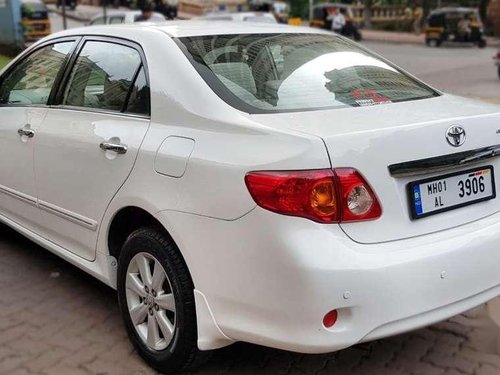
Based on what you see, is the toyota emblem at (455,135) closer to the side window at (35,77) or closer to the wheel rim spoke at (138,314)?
the wheel rim spoke at (138,314)

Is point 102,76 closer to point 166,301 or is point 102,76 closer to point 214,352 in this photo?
point 166,301

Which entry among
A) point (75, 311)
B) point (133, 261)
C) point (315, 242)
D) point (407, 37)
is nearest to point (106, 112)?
point (133, 261)

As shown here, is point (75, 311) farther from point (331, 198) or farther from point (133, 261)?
point (331, 198)

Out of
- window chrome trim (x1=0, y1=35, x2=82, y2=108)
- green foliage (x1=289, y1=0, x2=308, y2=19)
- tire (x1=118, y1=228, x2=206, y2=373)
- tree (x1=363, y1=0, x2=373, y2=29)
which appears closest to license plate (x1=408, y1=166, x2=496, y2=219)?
tire (x1=118, y1=228, x2=206, y2=373)

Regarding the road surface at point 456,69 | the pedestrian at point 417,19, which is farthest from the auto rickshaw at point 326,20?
the pedestrian at point 417,19

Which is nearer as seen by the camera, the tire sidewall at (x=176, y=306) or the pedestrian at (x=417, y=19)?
the tire sidewall at (x=176, y=306)

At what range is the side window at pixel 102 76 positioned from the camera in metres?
3.31

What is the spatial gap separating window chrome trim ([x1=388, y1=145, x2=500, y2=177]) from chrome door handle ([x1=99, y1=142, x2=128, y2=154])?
1.26m

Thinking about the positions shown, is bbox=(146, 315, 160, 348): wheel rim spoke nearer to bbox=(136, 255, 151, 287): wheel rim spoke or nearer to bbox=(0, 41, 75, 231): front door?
bbox=(136, 255, 151, 287): wheel rim spoke

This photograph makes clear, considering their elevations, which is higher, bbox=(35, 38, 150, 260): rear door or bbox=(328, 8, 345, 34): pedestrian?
bbox=(35, 38, 150, 260): rear door

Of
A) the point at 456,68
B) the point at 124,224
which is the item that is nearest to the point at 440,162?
the point at 124,224

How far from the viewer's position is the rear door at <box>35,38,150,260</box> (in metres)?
3.13

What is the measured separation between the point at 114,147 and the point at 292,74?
36.7 inches

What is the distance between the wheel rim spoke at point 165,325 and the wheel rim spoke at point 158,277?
0.12 meters
